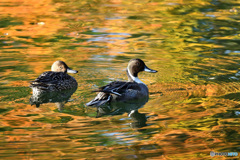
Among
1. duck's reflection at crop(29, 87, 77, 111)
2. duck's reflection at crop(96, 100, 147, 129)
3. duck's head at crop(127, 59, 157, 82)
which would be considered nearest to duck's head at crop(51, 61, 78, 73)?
duck's reflection at crop(29, 87, 77, 111)

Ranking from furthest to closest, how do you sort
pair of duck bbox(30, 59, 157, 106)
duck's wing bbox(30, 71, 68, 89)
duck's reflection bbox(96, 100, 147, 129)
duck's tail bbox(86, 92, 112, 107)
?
duck's wing bbox(30, 71, 68, 89), pair of duck bbox(30, 59, 157, 106), duck's tail bbox(86, 92, 112, 107), duck's reflection bbox(96, 100, 147, 129)

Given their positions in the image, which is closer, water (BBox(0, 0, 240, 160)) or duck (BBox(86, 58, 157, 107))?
water (BBox(0, 0, 240, 160))

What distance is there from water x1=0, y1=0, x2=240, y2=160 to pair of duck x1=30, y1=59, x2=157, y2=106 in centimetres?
30

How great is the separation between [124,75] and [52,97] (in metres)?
2.02

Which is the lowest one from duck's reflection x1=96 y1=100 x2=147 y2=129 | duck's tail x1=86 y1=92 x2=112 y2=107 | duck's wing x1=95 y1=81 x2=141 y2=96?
duck's reflection x1=96 y1=100 x2=147 y2=129

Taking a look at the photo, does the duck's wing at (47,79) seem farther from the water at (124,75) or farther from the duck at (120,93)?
the duck at (120,93)

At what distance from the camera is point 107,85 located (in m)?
8.97

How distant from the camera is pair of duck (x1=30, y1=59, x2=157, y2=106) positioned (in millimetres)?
8922

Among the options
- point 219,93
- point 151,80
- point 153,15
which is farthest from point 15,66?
point 153,15

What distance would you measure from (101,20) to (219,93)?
28.1ft

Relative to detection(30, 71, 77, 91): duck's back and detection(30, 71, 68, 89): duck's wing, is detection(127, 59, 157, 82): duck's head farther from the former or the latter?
detection(30, 71, 68, 89): duck's wing

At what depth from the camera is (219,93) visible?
31.0ft

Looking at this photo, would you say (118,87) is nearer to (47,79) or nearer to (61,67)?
(47,79)

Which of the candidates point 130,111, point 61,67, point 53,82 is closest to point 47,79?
point 53,82
